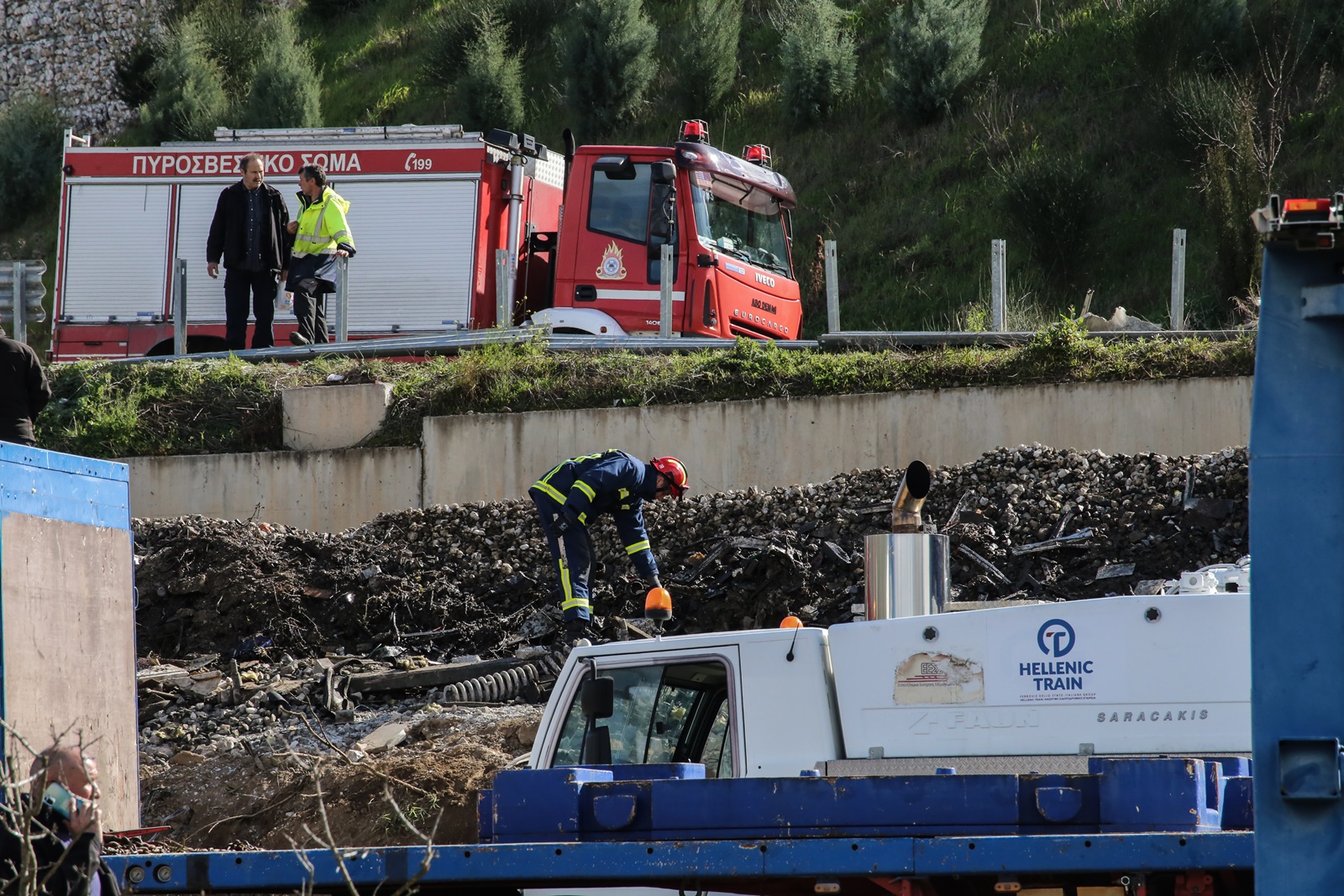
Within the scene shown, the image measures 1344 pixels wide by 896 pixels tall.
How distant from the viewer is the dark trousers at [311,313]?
15.8 m

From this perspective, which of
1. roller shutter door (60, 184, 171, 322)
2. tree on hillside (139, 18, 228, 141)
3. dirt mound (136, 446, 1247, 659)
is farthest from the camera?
tree on hillside (139, 18, 228, 141)

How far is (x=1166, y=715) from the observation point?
17.5 ft

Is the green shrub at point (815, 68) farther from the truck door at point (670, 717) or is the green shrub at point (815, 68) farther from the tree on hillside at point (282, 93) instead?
the truck door at point (670, 717)

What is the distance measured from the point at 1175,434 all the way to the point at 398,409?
23.6ft

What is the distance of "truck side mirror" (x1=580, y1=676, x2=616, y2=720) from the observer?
552 centimetres

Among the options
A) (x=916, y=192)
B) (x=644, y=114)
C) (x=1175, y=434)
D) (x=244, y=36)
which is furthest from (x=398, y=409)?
(x=244, y=36)

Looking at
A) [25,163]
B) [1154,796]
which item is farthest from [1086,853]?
[25,163]

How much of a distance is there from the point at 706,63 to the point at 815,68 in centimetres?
261

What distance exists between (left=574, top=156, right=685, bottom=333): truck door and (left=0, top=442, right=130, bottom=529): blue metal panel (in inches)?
385

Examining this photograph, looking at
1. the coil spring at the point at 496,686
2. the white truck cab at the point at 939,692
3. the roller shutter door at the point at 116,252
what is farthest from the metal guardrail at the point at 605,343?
the white truck cab at the point at 939,692

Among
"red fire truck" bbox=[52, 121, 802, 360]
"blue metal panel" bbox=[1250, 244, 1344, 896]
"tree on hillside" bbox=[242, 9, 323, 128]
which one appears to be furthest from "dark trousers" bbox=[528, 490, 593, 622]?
"tree on hillside" bbox=[242, 9, 323, 128]

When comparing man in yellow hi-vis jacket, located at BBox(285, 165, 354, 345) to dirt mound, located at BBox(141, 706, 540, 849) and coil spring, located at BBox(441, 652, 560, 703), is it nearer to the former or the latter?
coil spring, located at BBox(441, 652, 560, 703)

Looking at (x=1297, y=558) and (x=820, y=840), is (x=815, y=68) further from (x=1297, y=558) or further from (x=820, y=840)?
(x=1297, y=558)

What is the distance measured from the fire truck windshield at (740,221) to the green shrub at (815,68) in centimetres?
1202
